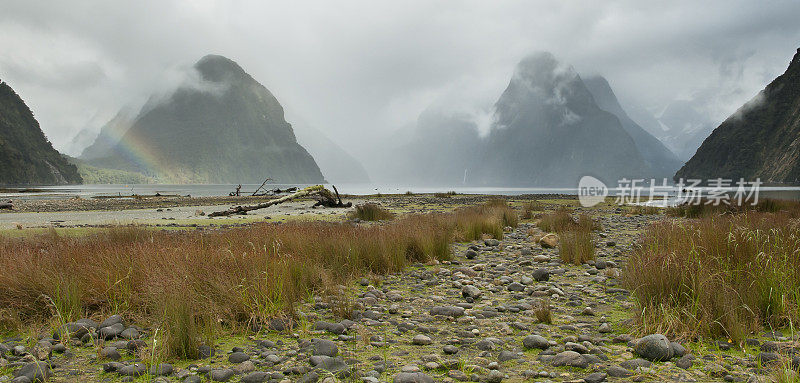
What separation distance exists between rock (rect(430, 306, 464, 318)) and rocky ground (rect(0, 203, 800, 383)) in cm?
1

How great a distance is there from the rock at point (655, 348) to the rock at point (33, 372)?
5.13 meters

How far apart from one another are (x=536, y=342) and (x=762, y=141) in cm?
19168

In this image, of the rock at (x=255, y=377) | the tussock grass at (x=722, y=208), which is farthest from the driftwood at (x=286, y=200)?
the tussock grass at (x=722, y=208)

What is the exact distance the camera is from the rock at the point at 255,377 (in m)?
3.52

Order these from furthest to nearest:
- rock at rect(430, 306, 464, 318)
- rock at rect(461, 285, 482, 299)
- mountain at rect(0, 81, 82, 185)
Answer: mountain at rect(0, 81, 82, 185)
rock at rect(461, 285, 482, 299)
rock at rect(430, 306, 464, 318)

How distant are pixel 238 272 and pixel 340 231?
13.4 feet

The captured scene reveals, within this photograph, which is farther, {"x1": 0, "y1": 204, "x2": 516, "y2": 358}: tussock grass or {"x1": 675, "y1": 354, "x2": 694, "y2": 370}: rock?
{"x1": 0, "y1": 204, "x2": 516, "y2": 358}: tussock grass

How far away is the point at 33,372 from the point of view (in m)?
3.48

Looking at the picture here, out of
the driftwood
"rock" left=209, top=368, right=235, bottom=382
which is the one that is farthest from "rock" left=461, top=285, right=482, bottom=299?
the driftwood

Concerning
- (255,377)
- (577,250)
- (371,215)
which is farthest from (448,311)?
(371,215)

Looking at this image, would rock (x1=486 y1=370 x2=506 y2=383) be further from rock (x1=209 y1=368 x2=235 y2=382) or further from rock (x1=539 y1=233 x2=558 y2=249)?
rock (x1=539 y1=233 x2=558 y2=249)

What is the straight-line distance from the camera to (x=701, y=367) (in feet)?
12.2

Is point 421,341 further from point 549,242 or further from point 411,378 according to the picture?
point 549,242

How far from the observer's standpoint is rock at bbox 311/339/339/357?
13.3 feet
